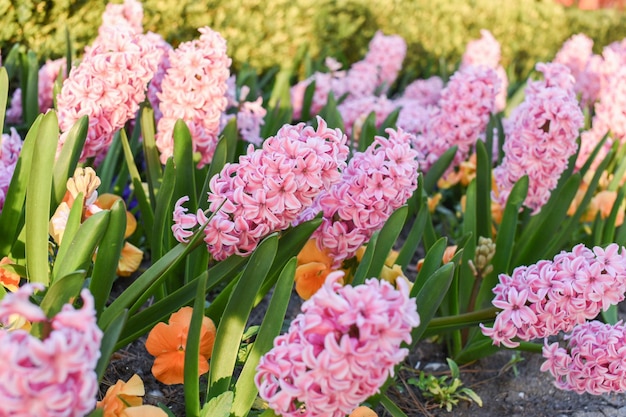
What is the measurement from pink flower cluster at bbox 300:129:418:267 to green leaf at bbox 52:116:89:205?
0.59 meters

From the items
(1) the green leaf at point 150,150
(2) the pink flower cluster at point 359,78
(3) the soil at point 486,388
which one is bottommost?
(3) the soil at point 486,388

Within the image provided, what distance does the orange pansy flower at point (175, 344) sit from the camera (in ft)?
5.29

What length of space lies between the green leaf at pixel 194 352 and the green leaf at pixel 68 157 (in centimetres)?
58

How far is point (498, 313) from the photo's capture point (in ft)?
5.47

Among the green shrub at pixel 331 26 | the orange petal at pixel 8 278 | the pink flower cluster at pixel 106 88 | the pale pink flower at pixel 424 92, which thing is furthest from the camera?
the pale pink flower at pixel 424 92

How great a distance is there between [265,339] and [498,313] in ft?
1.93

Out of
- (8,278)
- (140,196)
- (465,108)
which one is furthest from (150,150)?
(465,108)

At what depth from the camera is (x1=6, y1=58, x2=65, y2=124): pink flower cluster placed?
2812 millimetres

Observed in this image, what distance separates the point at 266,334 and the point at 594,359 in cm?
74

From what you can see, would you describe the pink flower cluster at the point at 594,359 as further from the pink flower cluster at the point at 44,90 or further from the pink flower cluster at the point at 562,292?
the pink flower cluster at the point at 44,90

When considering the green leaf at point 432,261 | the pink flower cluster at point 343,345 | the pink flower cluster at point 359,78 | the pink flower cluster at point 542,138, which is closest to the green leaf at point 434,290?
the green leaf at point 432,261

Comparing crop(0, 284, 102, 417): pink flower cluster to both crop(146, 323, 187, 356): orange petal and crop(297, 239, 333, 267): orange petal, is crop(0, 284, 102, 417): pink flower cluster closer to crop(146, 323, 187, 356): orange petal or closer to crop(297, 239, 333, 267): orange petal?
crop(146, 323, 187, 356): orange petal

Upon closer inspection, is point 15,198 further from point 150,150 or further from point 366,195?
point 366,195

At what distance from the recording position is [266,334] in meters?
1.45
